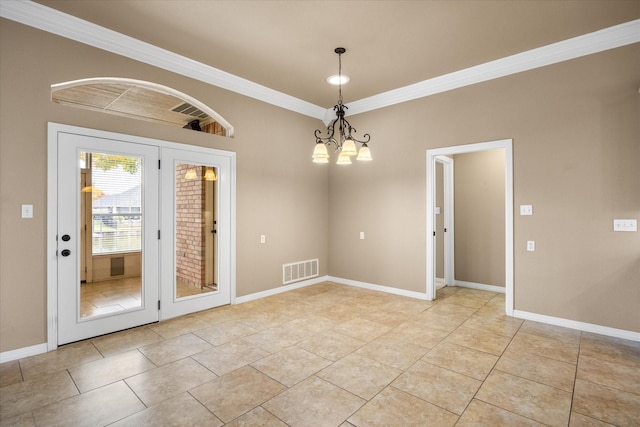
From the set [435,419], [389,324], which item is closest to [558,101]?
[389,324]

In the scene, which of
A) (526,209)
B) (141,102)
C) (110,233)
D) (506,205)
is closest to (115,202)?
(110,233)

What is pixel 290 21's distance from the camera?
3266mm

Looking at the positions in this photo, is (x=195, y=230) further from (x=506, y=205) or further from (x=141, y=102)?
(x=506, y=205)

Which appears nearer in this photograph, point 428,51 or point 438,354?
point 438,354

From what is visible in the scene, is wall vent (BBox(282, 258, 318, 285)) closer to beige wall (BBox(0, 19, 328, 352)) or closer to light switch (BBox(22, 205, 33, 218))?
beige wall (BBox(0, 19, 328, 352))

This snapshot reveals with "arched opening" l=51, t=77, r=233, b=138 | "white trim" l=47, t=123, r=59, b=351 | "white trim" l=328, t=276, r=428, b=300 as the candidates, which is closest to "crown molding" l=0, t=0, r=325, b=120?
"arched opening" l=51, t=77, r=233, b=138

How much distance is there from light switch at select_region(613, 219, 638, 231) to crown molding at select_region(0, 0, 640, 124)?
1891 millimetres

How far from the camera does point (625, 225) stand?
11.3 ft

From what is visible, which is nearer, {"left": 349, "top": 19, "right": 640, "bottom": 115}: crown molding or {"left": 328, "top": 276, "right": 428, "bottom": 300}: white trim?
{"left": 349, "top": 19, "right": 640, "bottom": 115}: crown molding

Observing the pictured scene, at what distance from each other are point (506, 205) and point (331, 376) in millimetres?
3132

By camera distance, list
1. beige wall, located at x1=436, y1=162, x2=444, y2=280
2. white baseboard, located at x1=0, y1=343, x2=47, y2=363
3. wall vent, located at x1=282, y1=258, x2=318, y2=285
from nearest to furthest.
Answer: white baseboard, located at x1=0, y1=343, x2=47, y2=363, wall vent, located at x1=282, y1=258, x2=318, y2=285, beige wall, located at x1=436, y1=162, x2=444, y2=280

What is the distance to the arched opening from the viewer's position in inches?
134

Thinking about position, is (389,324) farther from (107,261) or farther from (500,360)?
(107,261)

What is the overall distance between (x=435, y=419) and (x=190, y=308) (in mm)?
3290
